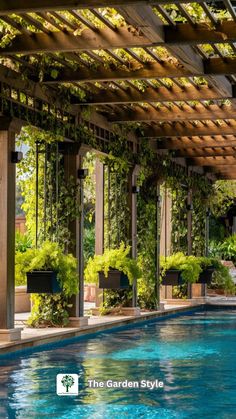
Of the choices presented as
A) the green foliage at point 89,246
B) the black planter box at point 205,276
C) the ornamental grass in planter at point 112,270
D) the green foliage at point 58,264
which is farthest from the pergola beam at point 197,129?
the green foliage at point 89,246

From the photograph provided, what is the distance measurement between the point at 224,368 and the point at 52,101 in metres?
4.36

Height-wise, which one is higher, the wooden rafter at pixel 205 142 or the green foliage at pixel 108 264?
the wooden rafter at pixel 205 142

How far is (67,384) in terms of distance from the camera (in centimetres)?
789

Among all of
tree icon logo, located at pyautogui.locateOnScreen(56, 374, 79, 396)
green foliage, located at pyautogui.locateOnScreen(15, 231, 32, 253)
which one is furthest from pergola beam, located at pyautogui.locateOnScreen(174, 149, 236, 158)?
tree icon logo, located at pyautogui.locateOnScreen(56, 374, 79, 396)

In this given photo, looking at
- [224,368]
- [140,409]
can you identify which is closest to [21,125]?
[224,368]

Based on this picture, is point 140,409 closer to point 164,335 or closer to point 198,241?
point 164,335

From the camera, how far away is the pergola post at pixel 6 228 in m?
10.2

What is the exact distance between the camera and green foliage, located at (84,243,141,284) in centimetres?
1388

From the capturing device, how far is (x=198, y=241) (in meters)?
20.3

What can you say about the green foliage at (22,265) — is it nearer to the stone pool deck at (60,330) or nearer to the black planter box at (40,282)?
the black planter box at (40,282)

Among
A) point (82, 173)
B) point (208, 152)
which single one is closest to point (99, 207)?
point (82, 173)

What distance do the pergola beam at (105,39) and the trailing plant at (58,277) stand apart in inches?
126

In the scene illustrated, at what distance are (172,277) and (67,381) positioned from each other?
879 cm

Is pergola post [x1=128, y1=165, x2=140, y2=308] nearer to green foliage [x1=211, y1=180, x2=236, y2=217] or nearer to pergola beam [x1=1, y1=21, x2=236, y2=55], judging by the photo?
green foliage [x1=211, y1=180, x2=236, y2=217]
